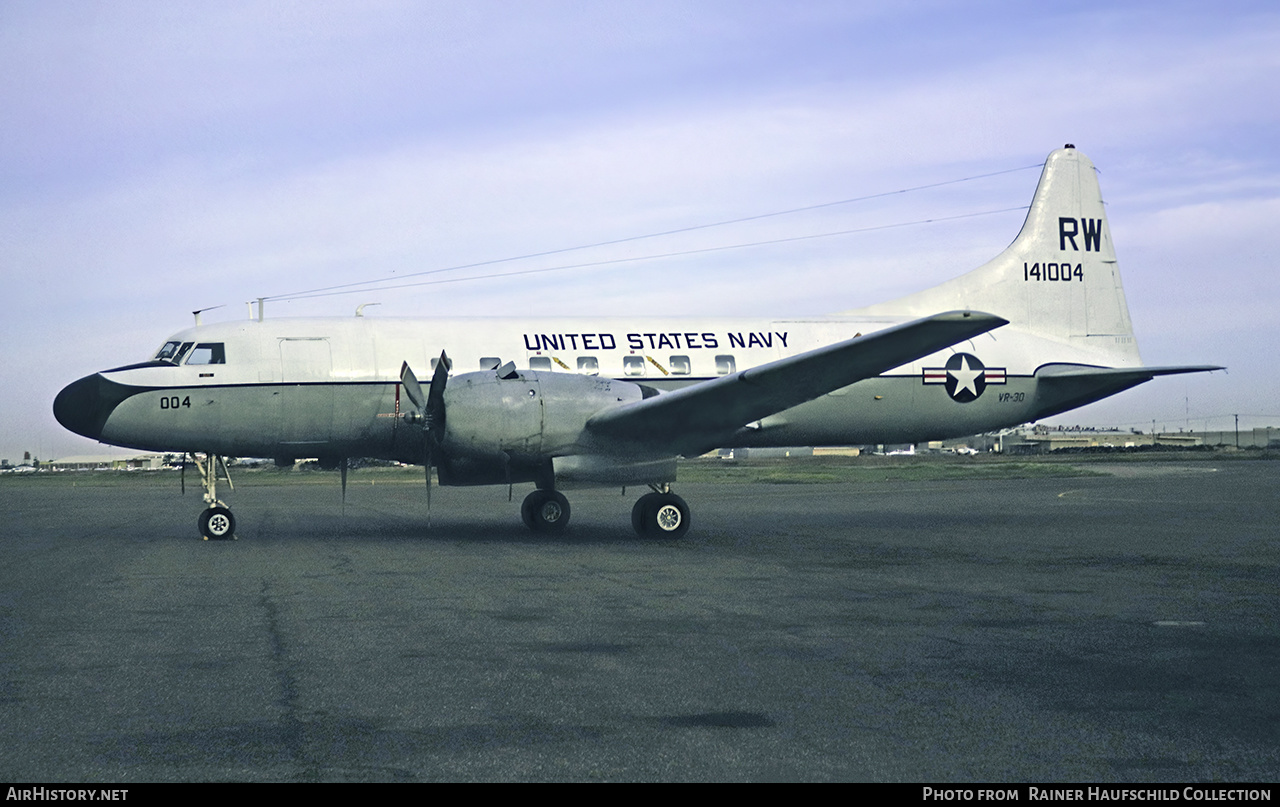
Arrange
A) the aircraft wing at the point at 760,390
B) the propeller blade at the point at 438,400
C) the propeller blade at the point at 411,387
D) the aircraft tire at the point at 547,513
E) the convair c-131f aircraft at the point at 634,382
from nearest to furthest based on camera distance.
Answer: the aircraft wing at the point at 760,390 → the convair c-131f aircraft at the point at 634,382 → the propeller blade at the point at 438,400 → the propeller blade at the point at 411,387 → the aircraft tire at the point at 547,513

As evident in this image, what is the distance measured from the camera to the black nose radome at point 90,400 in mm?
17938

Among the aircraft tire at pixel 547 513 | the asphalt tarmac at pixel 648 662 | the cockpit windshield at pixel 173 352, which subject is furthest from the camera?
the aircraft tire at pixel 547 513

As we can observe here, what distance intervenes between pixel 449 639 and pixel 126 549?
1086 cm

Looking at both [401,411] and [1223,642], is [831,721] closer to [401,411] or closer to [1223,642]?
[1223,642]

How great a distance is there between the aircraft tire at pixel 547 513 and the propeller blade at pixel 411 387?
9.52 ft

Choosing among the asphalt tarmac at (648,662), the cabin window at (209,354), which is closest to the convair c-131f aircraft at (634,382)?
the cabin window at (209,354)

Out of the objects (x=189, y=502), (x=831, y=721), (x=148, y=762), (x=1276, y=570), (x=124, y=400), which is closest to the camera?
(x=148, y=762)

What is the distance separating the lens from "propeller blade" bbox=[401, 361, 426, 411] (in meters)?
17.4

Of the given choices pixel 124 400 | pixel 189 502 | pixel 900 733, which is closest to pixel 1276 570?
pixel 900 733

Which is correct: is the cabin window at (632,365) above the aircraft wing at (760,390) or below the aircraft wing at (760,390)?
above

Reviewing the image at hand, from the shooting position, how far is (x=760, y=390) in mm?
16188

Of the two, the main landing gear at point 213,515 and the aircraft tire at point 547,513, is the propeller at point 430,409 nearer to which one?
the aircraft tire at point 547,513

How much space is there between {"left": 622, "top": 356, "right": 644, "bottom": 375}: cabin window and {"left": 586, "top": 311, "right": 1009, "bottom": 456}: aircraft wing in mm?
2699

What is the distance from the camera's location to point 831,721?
568 centimetres
